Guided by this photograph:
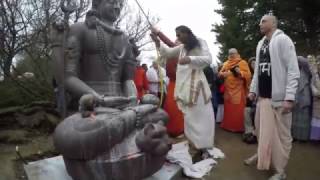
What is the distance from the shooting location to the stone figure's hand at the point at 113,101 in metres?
3.95

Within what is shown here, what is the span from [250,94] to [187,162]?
108 cm

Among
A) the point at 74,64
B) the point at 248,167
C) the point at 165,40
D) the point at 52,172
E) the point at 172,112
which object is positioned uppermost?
the point at 165,40

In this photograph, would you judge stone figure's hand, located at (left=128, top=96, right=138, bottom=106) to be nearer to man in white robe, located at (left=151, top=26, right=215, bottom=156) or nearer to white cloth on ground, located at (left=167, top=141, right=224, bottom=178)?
white cloth on ground, located at (left=167, top=141, right=224, bottom=178)

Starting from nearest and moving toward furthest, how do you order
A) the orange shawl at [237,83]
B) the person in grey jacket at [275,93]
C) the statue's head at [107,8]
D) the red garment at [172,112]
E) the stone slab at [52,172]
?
the stone slab at [52,172] < the statue's head at [107,8] < the person in grey jacket at [275,93] < the red garment at [172,112] < the orange shawl at [237,83]

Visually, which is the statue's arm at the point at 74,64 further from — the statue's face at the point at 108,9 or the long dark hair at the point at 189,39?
the long dark hair at the point at 189,39

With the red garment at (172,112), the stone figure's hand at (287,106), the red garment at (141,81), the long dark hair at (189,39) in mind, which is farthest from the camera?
the red garment at (141,81)

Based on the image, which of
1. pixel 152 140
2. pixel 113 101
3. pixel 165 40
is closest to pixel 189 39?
pixel 165 40

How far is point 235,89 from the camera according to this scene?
296 inches

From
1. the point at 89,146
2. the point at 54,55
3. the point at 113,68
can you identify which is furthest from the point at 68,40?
the point at 89,146

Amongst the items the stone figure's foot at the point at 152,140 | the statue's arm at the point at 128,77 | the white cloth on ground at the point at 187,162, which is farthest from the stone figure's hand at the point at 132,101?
the white cloth on ground at the point at 187,162

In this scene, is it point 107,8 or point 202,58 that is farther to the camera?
point 202,58

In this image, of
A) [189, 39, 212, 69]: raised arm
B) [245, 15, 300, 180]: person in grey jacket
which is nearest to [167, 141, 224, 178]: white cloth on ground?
[245, 15, 300, 180]: person in grey jacket

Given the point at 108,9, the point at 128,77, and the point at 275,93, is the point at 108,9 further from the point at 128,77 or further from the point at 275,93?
the point at 275,93

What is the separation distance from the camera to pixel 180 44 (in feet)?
20.7
